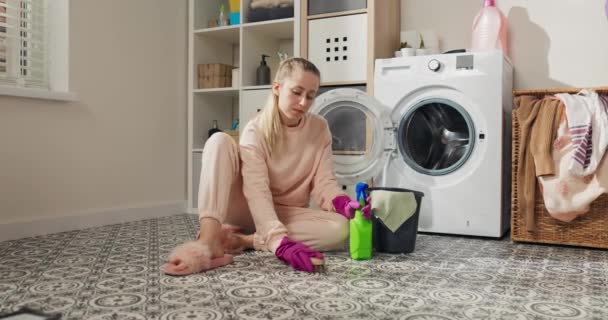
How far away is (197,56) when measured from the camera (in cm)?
313

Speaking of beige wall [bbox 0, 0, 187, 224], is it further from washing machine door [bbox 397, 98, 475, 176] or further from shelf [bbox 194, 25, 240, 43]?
washing machine door [bbox 397, 98, 475, 176]

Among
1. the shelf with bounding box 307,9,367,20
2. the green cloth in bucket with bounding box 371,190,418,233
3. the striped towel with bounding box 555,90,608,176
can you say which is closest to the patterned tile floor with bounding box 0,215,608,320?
the green cloth in bucket with bounding box 371,190,418,233

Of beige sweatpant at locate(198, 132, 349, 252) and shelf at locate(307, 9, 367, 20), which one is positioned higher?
shelf at locate(307, 9, 367, 20)

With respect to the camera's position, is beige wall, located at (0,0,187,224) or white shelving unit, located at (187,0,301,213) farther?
white shelving unit, located at (187,0,301,213)

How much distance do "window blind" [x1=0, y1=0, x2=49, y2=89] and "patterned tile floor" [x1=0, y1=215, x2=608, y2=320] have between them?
0.83 meters

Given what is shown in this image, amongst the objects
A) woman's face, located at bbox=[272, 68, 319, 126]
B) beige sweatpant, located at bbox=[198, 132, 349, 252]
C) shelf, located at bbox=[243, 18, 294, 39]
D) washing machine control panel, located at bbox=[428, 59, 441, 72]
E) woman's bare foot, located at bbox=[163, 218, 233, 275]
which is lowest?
woman's bare foot, located at bbox=[163, 218, 233, 275]

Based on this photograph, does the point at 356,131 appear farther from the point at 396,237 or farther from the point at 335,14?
the point at 396,237

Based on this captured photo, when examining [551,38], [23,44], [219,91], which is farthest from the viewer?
[219,91]

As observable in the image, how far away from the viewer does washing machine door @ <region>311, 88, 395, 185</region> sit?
7.89ft

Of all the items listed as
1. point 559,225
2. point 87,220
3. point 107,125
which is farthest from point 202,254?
point 559,225

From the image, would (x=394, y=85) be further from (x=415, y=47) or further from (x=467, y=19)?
(x=467, y=19)

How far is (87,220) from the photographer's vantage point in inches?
98.0

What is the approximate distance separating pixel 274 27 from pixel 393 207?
59.7 inches

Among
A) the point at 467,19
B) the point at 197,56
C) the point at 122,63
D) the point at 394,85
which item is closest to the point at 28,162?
the point at 122,63
